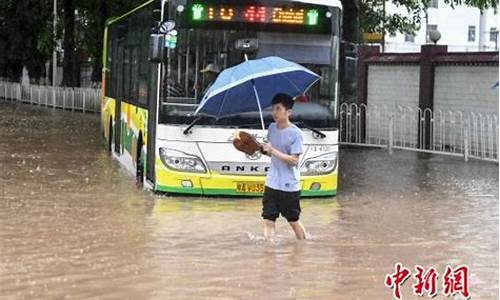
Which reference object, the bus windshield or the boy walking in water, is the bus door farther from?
the boy walking in water

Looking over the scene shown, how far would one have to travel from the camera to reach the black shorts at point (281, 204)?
8.77 meters

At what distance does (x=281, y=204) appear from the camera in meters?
8.79

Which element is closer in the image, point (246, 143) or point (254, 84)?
point (246, 143)

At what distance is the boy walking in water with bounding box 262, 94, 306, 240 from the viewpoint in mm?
8508

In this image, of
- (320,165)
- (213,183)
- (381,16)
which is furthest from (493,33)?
(213,183)

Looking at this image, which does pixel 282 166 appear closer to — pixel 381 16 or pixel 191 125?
pixel 191 125

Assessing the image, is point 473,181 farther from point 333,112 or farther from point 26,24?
point 26,24

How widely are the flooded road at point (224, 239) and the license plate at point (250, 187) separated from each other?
20cm

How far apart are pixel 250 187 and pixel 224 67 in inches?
62.1

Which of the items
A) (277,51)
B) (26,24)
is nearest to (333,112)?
(277,51)

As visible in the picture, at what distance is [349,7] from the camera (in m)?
20.9

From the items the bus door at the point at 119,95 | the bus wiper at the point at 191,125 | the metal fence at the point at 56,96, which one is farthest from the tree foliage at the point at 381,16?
the metal fence at the point at 56,96

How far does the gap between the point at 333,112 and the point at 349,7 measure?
9.53m

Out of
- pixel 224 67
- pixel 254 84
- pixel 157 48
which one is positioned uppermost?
pixel 157 48
